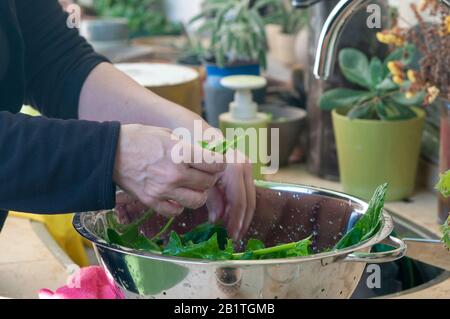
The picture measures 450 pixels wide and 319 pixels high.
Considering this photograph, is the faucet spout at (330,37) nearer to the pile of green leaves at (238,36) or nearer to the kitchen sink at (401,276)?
the kitchen sink at (401,276)

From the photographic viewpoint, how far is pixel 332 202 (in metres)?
0.86

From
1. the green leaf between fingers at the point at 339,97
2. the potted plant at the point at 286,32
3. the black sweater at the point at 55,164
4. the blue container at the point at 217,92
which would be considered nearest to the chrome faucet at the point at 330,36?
the black sweater at the point at 55,164

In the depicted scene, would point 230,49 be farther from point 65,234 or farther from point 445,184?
point 445,184

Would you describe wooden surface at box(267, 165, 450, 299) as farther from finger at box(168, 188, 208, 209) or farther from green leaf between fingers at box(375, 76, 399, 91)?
finger at box(168, 188, 208, 209)

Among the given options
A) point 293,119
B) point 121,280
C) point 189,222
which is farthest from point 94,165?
point 293,119

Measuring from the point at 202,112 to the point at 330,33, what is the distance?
85 centimetres

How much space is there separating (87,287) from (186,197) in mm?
130

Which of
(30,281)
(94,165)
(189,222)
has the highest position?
(94,165)

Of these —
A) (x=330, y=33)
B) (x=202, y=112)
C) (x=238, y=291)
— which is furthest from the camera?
(x=202, y=112)

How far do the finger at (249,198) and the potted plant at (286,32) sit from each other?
3.68 feet

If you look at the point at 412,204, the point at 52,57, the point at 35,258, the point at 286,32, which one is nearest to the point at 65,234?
the point at 35,258

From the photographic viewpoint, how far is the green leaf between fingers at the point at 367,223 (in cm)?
76

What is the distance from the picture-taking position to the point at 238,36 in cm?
170
